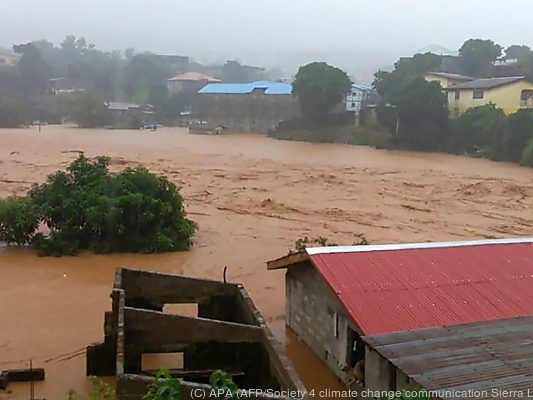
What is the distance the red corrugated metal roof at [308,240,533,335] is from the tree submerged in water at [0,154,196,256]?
7.78 metres

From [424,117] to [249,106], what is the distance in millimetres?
17723

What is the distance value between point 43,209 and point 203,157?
1791 cm

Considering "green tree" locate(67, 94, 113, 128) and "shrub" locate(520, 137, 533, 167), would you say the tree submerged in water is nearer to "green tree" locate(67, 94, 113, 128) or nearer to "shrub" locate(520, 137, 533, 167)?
"shrub" locate(520, 137, 533, 167)

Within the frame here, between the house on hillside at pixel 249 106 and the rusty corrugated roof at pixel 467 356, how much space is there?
4281cm

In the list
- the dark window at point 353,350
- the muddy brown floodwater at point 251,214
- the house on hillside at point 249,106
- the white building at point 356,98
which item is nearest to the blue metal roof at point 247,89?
the house on hillside at point 249,106

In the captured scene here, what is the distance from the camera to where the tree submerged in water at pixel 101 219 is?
15.6 metres

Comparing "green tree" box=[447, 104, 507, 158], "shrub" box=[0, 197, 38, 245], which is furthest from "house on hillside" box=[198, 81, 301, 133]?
"shrub" box=[0, 197, 38, 245]

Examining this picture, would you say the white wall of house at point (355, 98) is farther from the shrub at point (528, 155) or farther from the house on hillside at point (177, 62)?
the house on hillside at point (177, 62)

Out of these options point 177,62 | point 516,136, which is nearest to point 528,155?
→ point 516,136

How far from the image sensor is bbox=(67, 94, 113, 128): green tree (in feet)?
174

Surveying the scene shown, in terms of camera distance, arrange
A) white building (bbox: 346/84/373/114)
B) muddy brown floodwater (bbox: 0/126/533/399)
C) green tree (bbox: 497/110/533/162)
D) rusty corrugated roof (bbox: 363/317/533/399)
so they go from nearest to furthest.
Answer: rusty corrugated roof (bbox: 363/317/533/399)
muddy brown floodwater (bbox: 0/126/533/399)
green tree (bbox: 497/110/533/162)
white building (bbox: 346/84/373/114)

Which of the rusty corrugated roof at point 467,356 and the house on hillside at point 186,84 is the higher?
the house on hillside at point 186,84

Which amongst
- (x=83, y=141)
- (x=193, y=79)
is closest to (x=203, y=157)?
(x=83, y=141)

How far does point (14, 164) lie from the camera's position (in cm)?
3006
